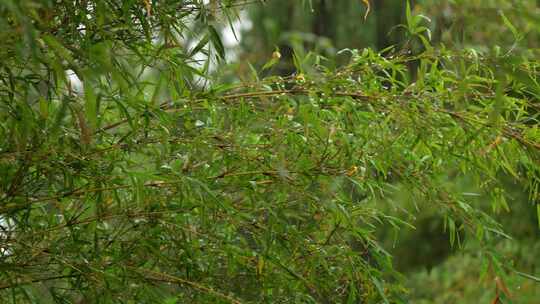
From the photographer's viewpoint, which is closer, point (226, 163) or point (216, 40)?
point (216, 40)

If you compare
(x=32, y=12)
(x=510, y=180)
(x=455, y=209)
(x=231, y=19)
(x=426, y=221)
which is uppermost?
(x=32, y=12)

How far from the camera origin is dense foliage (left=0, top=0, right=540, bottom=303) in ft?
5.94

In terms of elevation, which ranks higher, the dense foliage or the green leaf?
the green leaf

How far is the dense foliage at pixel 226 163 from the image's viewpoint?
181cm

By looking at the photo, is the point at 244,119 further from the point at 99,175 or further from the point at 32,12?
the point at 32,12

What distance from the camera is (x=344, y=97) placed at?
1975mm

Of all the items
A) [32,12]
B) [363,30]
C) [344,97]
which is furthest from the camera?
[363,30]

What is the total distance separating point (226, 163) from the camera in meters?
1.92

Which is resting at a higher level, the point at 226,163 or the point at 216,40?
the point at 216,40

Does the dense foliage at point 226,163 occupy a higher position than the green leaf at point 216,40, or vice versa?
the green leaf at point 216,40

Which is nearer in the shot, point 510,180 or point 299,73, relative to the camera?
point 299,73

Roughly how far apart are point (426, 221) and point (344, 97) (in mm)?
5247

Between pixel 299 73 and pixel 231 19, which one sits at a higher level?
pixel 231 19

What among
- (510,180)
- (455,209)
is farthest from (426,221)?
(455,209)
